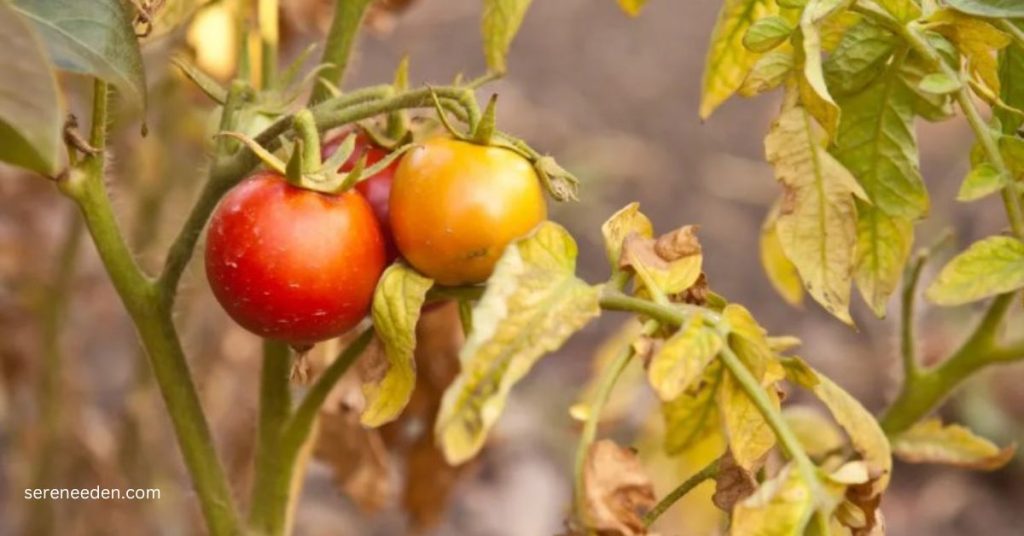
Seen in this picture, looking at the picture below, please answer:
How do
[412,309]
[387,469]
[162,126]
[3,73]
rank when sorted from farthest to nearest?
[162,126] → [387,469] → [412,309] → [3,73]

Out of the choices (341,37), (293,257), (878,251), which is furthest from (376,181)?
(878,251)

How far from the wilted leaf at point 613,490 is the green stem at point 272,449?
0.34 meters

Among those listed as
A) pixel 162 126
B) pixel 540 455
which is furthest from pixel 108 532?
pixel 540 455

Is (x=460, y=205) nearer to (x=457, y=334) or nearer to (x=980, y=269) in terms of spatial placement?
(x=980, y=269)

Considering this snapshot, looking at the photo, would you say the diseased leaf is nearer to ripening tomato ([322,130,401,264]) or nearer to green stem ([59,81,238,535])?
ripening tomato ([322,130,401,264])

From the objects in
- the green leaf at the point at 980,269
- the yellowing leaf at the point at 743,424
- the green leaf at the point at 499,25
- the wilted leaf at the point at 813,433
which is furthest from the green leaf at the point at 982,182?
the wilted leaf at the point at 813,433

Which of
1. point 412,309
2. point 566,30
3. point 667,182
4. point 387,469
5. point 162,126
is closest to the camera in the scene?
point 412,309

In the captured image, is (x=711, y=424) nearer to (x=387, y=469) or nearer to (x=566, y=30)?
(x=387, y=469)

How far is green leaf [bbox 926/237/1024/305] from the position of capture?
70 cm

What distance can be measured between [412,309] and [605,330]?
197 cm

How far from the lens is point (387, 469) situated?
118 cm

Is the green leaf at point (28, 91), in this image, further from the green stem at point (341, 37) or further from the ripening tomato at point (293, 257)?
the green stem at point (341, 37)

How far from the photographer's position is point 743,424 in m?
0.67

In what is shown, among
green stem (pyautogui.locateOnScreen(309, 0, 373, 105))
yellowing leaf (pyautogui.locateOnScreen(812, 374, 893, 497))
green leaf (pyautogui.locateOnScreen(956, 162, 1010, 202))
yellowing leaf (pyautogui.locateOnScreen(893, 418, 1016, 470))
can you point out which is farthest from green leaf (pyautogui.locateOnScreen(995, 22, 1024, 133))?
green stem (pyautogui.locateOnScreen(309, 0, 373, 105))
